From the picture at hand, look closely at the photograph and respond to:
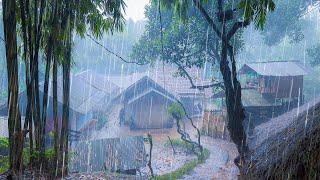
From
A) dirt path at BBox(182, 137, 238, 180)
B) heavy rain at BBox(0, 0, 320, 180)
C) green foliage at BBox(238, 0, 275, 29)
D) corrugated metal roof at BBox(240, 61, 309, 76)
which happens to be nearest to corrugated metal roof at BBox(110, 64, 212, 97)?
heavy rain at BBox(0, 0, 320, 180)

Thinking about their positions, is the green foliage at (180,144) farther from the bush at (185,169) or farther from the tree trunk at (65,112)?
the tree trunk at (65,112)

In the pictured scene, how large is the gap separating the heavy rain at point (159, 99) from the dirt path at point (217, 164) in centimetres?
5

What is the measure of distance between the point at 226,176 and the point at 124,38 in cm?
3278

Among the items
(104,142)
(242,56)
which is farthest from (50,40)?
(242,56)

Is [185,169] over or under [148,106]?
under

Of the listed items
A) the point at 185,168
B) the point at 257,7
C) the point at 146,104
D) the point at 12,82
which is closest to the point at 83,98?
the point at 146,104

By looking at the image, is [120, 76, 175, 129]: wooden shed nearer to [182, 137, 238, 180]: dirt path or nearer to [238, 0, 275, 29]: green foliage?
[182, 137, 238, 180]: dirt path

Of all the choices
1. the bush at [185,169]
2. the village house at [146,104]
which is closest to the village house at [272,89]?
the bush at [185,169]

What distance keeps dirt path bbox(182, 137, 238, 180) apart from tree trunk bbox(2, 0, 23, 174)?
7.53 m

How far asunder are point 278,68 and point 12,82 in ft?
56.0

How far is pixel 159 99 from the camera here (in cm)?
2264

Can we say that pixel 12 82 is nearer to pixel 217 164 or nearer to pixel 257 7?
pixel 257 7

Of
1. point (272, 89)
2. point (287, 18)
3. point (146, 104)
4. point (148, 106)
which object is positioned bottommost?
point (148, 106)

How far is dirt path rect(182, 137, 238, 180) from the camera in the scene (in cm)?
1184
